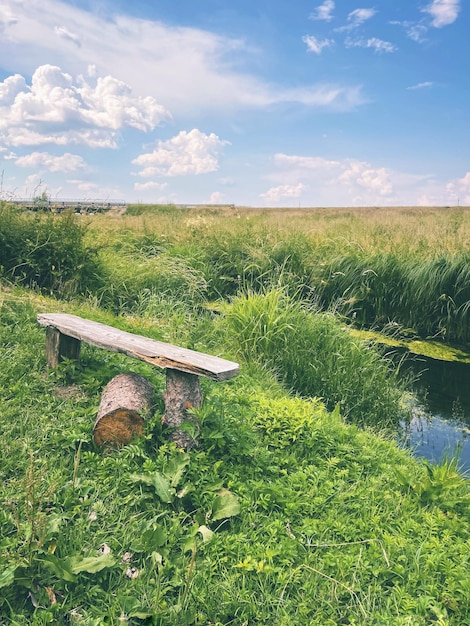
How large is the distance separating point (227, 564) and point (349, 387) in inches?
132

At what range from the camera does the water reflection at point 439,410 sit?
4969mm

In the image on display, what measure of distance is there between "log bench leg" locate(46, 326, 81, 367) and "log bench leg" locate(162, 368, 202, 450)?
4.26ft

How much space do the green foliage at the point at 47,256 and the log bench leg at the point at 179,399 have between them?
4817 mm

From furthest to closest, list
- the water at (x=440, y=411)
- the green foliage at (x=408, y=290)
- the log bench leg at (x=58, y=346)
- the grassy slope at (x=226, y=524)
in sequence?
the green foliage at (x=408, y=290) → the water at (x=440, y=411) → the log bench leg at (x=58, y=346) → the grassy slope at (x=226, y=524)

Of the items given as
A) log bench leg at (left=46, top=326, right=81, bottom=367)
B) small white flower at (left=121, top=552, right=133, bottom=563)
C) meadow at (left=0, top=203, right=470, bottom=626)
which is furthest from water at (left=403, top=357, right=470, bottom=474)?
log bench leg at (left=46, top=326, right=81, bottom=367)

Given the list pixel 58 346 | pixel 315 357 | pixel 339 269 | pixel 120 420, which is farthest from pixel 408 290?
pixel 120 420

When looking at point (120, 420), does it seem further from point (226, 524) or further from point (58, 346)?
point (58, 346)

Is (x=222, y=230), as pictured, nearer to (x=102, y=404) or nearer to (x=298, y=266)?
(x=298, y=266)

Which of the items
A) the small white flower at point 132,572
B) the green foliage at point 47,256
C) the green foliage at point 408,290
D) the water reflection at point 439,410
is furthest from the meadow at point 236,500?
the green foliage at point 408,290

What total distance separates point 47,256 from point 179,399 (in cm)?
539

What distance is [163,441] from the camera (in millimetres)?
3268

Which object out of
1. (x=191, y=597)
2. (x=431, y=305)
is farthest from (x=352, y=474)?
(x=431, y=305)

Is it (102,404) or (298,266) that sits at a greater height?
(298,266)

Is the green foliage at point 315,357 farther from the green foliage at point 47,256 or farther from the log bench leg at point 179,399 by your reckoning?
the green foliage at point 47,256
